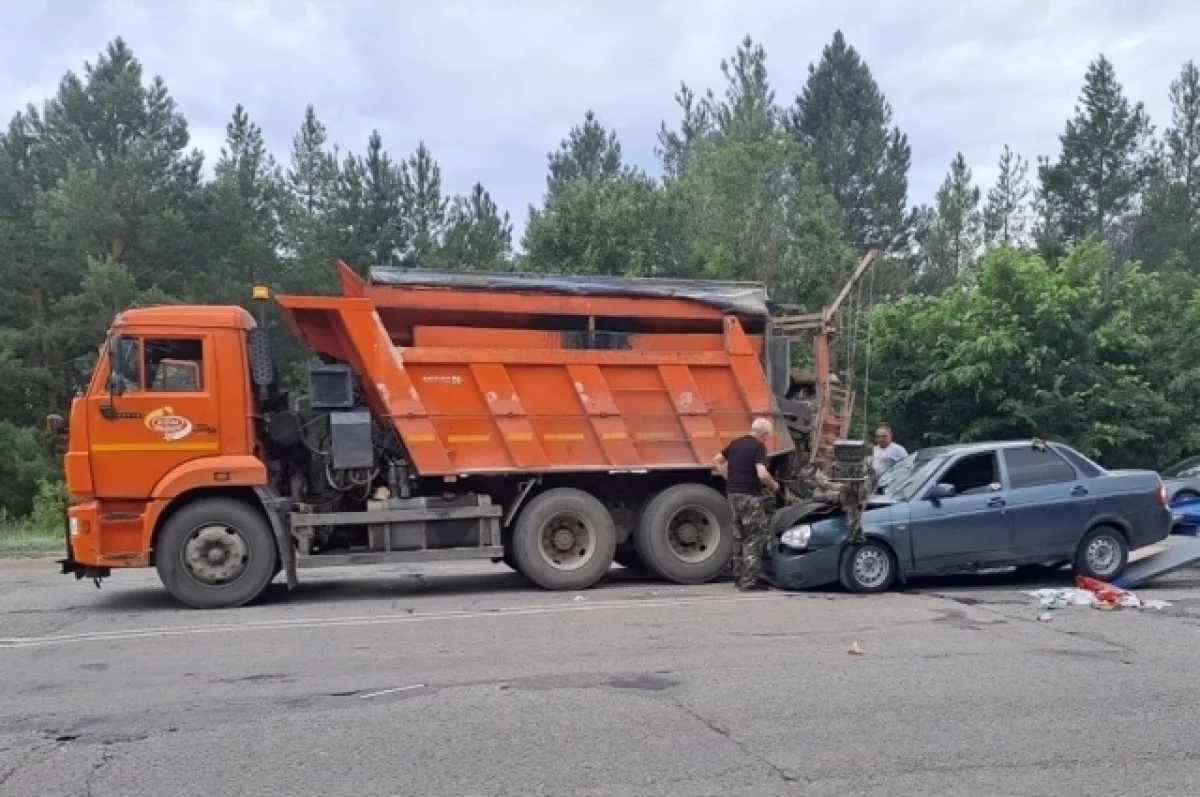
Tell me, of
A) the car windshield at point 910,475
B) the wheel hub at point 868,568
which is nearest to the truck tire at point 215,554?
the wheel hub at point 868,568

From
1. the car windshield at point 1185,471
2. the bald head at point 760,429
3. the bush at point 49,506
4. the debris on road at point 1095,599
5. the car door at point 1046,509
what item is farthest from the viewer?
the bush at point 49,506

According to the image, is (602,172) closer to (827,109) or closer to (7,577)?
(827,109)

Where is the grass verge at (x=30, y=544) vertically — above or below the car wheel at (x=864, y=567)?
above

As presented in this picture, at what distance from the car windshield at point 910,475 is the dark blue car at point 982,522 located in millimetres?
22

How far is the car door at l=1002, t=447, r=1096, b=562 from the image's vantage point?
37.9 feet

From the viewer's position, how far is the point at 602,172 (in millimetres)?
45312

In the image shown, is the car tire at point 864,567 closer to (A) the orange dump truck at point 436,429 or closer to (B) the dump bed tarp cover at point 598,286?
(A) the orange dump truck at point 436,429

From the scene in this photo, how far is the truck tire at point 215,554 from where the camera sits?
11.1 meters

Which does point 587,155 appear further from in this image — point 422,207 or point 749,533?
point 749,533

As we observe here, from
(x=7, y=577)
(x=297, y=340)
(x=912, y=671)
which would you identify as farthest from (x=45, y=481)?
(x=912, y=671)

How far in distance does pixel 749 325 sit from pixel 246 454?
556cm

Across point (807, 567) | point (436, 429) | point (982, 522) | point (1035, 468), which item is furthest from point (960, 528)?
point (436, 429)

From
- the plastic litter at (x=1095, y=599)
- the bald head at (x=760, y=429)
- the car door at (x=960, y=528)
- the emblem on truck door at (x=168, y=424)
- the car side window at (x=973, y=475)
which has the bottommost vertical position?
the plastic litter at (x=1095, y=599)

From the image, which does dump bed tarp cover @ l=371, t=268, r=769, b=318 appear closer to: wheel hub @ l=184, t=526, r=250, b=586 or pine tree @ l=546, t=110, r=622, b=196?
wheel hub @ l=184, t=526, r=250, b=586
